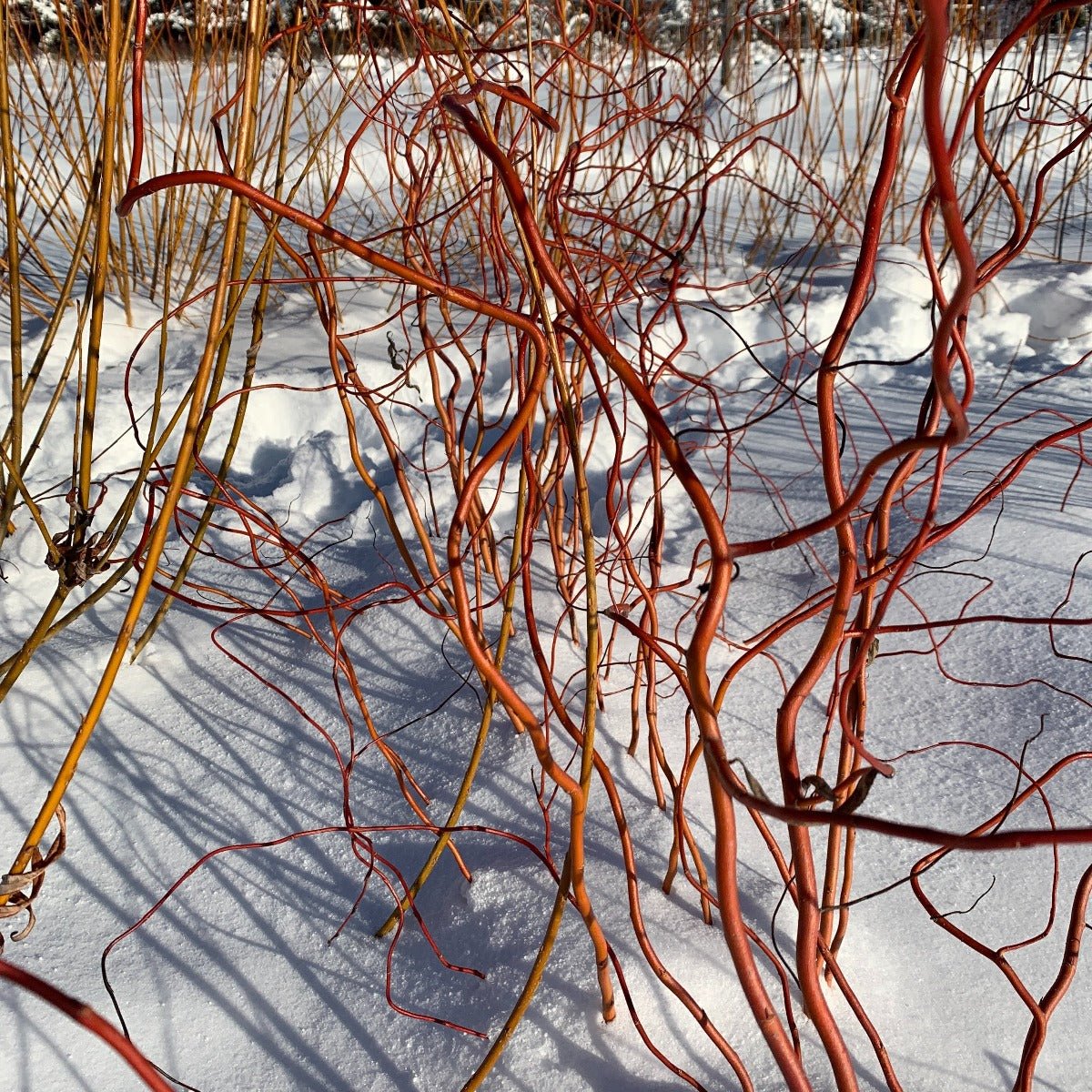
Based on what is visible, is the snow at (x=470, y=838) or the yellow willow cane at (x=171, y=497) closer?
the yellow willow cane at (x=171, y=497)

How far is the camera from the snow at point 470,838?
77 centimetres

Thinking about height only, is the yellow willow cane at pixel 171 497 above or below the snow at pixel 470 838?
above

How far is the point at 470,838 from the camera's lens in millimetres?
986

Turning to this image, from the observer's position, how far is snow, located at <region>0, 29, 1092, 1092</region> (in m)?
0.77

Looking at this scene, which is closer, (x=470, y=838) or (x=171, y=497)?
(x=171, y=497)

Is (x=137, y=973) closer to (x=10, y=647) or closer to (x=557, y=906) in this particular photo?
(x=557, y=906)

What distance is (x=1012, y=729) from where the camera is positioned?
98cm

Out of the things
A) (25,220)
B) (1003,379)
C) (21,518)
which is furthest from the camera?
(25,220)

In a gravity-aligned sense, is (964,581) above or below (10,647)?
above

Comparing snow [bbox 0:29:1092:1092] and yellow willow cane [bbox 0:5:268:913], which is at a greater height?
yellow willow cane [bbox 0:5:268:913]

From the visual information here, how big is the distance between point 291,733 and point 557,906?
1.86ft

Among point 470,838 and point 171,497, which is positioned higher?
point 171,497

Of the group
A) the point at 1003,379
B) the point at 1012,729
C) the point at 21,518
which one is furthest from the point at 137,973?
the point at 1003,379

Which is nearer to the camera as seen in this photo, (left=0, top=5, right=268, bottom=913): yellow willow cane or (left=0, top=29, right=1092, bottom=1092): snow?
(left=0, top=5, right=268, bottom=913): yellow willow cane
